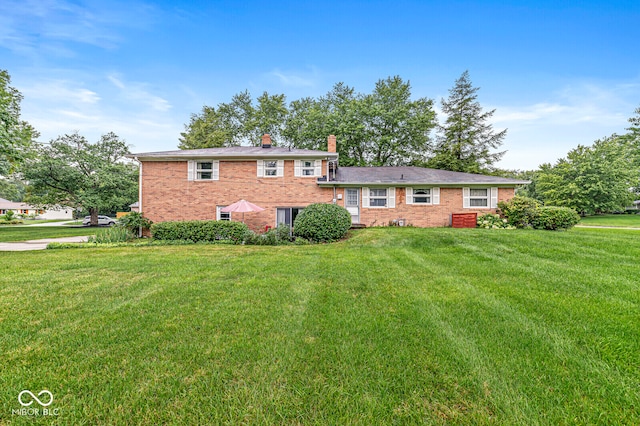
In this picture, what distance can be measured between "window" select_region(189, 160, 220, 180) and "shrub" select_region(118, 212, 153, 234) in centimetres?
326

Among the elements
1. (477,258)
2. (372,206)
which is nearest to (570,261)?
(477,258)

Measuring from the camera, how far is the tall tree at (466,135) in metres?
24.8

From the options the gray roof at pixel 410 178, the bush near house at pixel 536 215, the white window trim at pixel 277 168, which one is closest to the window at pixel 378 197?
the gray roof at pixel 410 178

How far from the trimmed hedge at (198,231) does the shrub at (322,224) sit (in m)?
2.77

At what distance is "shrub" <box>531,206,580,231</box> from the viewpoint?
12164 millimetres

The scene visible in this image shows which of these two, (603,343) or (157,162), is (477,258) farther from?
(157,162)

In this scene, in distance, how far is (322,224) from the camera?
11.0 meters

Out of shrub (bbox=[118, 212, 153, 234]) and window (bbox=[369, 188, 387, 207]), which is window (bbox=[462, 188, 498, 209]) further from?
shrub (bbox=[118, 212, 153, 234])

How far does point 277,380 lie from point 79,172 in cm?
3169

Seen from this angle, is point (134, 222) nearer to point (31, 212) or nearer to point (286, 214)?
point (286, 214)

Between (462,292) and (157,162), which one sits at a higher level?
(157,162)

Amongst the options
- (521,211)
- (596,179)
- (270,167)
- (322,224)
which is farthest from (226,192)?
(596,179)

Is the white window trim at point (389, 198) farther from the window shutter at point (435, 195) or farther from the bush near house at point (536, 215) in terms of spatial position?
the bush near house at point (536, 215)

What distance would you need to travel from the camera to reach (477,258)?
6.93 m
